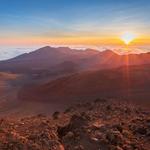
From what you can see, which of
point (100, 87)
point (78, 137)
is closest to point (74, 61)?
point (100, 87)

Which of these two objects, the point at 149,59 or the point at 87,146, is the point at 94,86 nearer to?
the point at 87,146

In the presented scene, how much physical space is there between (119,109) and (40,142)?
449 inches

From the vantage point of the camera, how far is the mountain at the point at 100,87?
35531mm

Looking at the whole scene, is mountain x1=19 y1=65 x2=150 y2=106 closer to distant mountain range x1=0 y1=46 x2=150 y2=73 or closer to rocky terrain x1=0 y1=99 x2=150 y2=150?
rocky terrain x1=0 y1=99 x2=150 y2=150

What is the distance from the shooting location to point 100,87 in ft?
131

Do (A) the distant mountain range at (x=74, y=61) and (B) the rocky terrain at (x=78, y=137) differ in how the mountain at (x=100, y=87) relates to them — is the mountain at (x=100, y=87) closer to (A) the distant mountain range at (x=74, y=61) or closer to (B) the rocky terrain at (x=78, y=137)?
(B) the rocky terrain at (x=78, y=137)

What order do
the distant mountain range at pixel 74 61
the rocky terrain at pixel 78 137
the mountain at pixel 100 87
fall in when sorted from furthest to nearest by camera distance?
the distant mountain range at pixel 74 61 → the mountain at pixel 100 87 → the rocky terrain at pixel 78 137

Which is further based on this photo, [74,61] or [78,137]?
[74,61]

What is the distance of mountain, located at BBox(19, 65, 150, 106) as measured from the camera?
A: 35531 mm

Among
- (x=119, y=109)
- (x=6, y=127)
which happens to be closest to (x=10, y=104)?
(x=119, y=109)

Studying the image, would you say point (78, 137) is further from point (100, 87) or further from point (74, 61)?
point (74, 61)

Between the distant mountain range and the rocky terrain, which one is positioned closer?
the rocky terrain

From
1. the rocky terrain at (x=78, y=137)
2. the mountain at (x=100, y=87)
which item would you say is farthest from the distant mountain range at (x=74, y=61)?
the rocky terrain at (x=78, y=137)

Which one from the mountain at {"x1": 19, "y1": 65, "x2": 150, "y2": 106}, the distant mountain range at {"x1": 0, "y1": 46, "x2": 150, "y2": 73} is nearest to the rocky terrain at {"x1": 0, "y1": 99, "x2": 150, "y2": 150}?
the mountain at {"x1": 19, "y1": 65, "x2": 150, "y2": 106}
